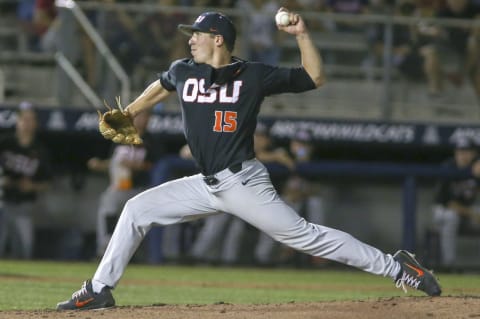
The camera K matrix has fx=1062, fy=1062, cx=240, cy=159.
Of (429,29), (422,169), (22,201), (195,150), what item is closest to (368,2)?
(429,29)

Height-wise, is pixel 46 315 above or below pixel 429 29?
below

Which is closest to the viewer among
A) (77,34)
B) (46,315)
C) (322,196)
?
(46,315)

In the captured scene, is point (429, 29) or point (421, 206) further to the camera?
point (421, 206)

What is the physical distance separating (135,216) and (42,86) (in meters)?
6.85

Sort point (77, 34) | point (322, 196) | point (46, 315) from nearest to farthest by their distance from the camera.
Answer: point (46, 315) → point (77, 34) → point (322, 196)

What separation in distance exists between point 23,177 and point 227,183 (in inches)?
273

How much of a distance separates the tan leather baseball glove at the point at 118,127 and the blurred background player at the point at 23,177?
6.20 metres

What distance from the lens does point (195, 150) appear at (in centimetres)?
601

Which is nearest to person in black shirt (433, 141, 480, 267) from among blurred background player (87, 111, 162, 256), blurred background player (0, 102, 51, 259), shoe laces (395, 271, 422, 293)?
blurred background player (87, 111, 162, 256)

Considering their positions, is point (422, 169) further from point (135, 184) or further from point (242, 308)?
point (242, 308)

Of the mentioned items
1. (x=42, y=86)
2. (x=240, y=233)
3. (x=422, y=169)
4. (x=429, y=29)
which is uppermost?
(x=429, y=29)

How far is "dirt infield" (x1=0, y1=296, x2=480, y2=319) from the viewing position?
5.60 meters

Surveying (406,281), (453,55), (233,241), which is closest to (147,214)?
(406,281)

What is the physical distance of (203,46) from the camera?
6039 millimetres
